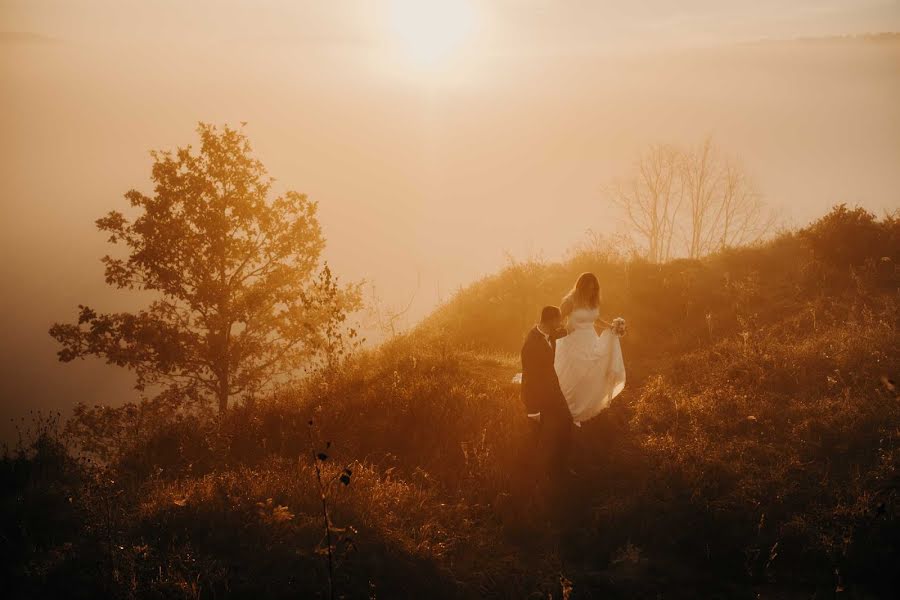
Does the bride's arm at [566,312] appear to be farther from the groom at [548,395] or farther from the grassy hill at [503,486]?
the grassy hill at [503,486]

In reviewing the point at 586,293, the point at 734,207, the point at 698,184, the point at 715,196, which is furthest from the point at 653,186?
the point at 586,293

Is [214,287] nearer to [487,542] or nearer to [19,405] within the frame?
[487,542]

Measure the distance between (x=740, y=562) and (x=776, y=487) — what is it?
4.62 ft

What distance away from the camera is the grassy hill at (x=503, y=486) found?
19.9 ft

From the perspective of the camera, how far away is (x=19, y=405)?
474 feet

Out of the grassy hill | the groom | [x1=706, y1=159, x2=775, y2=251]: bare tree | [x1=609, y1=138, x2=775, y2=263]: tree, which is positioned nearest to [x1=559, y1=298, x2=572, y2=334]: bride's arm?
the groom

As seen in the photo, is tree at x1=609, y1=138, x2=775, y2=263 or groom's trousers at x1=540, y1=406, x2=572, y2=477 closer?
groom's trousers at x1=540, y1=406, x2=572, y2=477

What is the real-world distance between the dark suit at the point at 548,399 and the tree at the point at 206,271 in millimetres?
11436

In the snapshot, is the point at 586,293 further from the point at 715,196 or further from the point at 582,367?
the point at 715,196

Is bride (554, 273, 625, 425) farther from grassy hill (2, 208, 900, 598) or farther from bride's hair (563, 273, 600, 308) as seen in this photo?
grassy hill (2, 208, 900, 598)

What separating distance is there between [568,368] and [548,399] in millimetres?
1102

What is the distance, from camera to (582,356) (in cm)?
952

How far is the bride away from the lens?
9.43 meters

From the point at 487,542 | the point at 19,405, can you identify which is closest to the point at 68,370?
the point at 19,405
